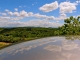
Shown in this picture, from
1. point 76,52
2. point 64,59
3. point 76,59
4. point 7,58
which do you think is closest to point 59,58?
point 64,59

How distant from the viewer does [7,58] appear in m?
2.60

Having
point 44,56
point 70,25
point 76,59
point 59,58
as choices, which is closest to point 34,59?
point 44,56

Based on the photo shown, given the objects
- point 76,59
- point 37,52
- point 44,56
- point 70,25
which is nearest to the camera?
point 76,59

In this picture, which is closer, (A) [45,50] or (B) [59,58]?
(B) [59,58]

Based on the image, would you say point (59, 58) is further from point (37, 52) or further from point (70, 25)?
point (70, 25)

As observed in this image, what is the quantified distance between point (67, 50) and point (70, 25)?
132ft

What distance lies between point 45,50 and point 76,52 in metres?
0.58

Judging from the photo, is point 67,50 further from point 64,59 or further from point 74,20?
point 74,20

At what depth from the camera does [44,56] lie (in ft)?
8.23

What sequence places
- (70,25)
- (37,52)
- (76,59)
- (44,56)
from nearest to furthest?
1. (76,59)
2. (44,56)
3. (37,52)
4. (70,25)

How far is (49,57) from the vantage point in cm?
243

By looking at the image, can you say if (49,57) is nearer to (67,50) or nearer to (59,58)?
(59,58)

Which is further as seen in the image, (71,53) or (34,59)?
(71,53)

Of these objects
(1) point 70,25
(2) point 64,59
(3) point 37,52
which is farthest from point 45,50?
(1) point 70,25
